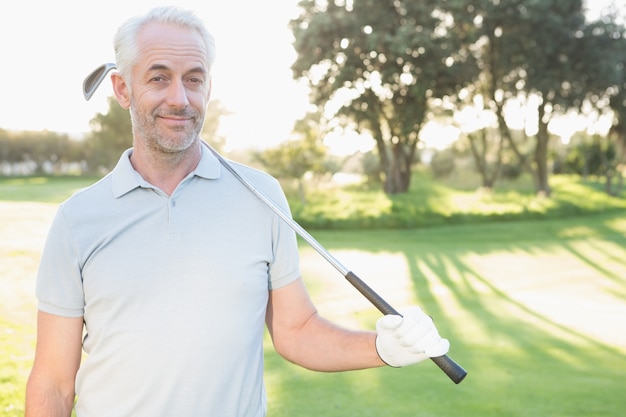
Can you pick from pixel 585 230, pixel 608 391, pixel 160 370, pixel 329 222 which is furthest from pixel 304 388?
pixel 585 230

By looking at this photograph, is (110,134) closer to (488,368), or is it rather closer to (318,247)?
(488,368)

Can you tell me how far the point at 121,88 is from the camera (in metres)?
2.38

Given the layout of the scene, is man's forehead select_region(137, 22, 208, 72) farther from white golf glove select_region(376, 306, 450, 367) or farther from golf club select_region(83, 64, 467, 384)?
white golf glove select_region(376, 306, 450, 367)

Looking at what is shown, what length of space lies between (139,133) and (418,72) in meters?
26.3

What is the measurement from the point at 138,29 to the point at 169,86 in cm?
20

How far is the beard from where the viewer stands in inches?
88.4

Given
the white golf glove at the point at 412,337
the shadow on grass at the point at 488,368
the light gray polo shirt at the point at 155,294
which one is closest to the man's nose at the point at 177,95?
the light gray polo shirt at the point at 155,294

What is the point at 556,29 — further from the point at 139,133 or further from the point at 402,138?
the point at 139,133


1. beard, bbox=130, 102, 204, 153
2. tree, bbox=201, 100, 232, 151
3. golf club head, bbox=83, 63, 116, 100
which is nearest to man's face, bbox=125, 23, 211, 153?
beard, bbox=130, 102, 204, 153

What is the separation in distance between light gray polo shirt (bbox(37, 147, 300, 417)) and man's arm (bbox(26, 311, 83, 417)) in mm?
40

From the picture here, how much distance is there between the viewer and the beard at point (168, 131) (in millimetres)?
2244

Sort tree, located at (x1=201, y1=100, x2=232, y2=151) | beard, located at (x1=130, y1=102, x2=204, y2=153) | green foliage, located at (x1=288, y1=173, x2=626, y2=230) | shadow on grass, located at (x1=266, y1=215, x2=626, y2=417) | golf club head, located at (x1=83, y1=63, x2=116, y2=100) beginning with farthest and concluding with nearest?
tree, located at (x1=201, y1=100, x2=232, y2=151) < green foliage, located at (x1=288, y1=173, x2=626, y2=230) < shadow on grass, located at (x1=266, y1=215, x2=626, y2=417) < golf club head, located at (x1=83, y1=63, x2=116, y2=100) < beard, located at (x1=130, y1=102, x2=204, y2=153)

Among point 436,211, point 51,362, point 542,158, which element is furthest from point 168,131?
point 542,158

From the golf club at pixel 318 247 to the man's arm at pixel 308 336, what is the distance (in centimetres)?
17
